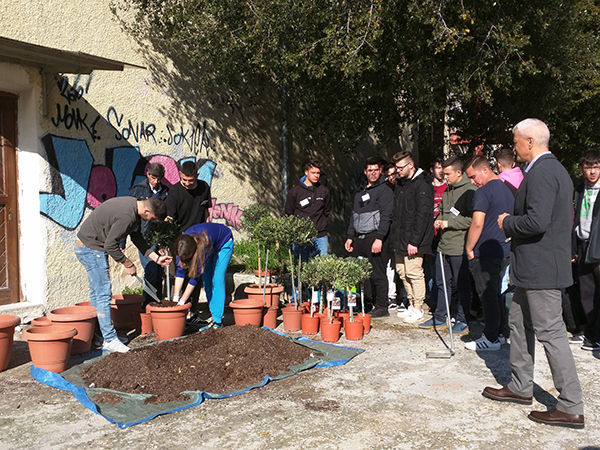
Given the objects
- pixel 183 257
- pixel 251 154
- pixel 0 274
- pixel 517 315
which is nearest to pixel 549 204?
pixel 517 315

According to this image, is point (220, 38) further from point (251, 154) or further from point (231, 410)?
point (231, 410)

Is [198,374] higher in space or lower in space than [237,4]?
lower

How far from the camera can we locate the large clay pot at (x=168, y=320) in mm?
6176

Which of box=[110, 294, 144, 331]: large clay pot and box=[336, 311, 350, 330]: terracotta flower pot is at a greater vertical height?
box=[110, 294, 144, 331]: large clay pot

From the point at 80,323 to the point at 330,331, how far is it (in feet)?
8.95

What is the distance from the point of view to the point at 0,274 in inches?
278

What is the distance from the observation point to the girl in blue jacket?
6.05m

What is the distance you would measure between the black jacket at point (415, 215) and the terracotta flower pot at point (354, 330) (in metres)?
1.33

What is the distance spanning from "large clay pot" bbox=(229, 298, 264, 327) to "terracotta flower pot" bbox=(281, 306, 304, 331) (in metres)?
0.35

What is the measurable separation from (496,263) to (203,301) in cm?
481

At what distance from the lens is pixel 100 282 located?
5.91 m

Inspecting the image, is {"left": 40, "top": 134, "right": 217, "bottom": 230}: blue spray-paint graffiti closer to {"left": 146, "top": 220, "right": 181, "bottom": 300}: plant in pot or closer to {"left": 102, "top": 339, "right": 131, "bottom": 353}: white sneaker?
{"left": 146, "top": 220, "right": 181, "bottom": 300}: plant in pot

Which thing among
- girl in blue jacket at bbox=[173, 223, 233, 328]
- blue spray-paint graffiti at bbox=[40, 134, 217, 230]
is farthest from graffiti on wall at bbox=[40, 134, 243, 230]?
girl in blue jacket at bbox=[173, 223, 233, 328]

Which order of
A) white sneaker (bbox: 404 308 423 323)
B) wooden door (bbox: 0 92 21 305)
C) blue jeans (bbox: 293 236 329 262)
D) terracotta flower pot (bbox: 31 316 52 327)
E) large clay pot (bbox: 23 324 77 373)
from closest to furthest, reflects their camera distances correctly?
large clay pot (bbox: 23 324 77 373)
terracotta flower pot (bbox: 31 316 52 327)
wooden door (bbox: 0 92 21 305)
white sneaker (bbox: 404 308 423 323)
blue jeans (bbox: 293 236 329 262)
